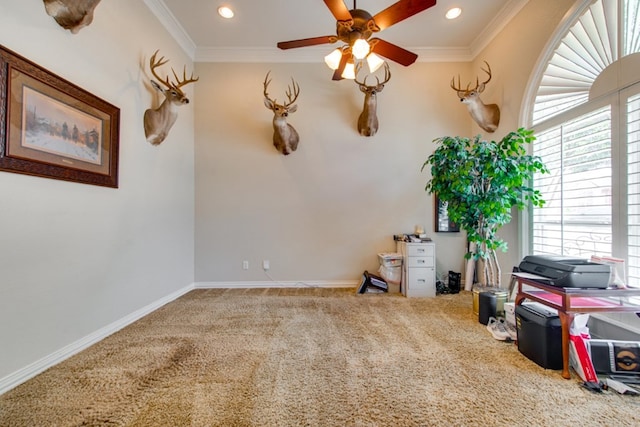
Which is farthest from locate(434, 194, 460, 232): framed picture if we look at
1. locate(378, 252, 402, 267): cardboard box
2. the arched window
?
the arched window

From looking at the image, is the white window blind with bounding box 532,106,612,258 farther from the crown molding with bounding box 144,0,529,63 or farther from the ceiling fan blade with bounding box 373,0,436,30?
the crown molding with bounding box 144,0,529,63

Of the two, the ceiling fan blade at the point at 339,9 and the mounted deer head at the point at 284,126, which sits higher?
the ceiling fan blade at the point at 339,9

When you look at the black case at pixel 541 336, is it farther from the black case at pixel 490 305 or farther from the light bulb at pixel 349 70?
the light bulb at pixel 349 70

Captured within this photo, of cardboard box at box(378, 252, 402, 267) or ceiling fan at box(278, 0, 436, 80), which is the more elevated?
ceiling fan at box(278, 0, 436, 80)

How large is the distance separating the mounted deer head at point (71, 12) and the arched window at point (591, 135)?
4.22 metres

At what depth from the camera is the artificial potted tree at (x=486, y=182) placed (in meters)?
2.48

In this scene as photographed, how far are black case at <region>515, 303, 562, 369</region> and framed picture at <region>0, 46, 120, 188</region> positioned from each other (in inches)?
148

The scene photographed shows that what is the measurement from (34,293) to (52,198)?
68 centimetres

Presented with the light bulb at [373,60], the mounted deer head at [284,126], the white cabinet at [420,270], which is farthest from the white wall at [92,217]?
the white cabinet at [420,270]

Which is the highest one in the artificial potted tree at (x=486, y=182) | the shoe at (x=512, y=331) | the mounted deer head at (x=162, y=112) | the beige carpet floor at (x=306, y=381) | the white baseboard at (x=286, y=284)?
the mounted deer head at (x=162, y=112)

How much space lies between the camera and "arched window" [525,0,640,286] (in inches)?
72.7

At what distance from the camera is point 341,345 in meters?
2.10

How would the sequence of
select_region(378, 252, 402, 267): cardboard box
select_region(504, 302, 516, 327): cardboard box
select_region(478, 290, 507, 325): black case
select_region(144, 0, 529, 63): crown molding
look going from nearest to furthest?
1. select_region(504, 302, 516, 327): cardboard box
2. select_region(478, 290, 507, 325): black case
3. select_region(378, 252, 402, 267): cardboard box
4. select_region(144, 0, 529, 63): crown molding

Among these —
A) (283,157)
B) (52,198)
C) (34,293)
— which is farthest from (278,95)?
(34,293)
